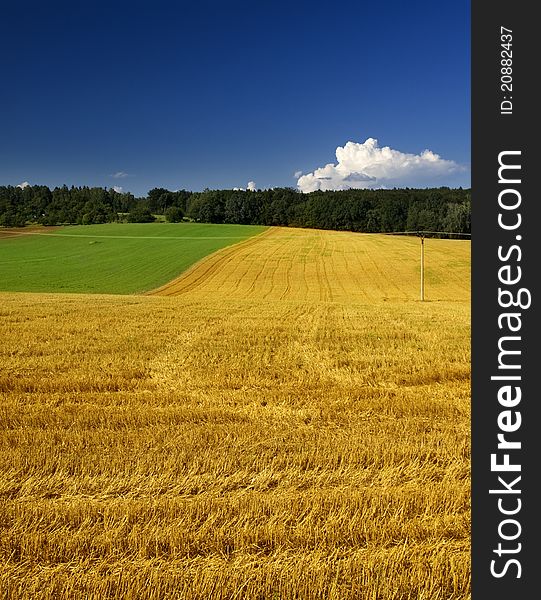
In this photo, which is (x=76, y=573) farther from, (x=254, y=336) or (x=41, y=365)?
(x=254, y=336)

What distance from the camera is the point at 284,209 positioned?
468 ft

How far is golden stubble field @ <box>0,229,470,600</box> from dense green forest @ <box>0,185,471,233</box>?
101988 mm

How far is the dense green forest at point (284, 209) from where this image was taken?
387 feet

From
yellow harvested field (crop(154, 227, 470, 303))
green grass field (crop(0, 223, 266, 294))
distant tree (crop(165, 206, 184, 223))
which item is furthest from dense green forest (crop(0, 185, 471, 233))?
yellow harvested field (crop(154, 227, 470, 303))

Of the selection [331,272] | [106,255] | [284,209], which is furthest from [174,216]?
[331,272]

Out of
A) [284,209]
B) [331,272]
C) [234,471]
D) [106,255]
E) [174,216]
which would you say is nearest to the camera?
[234,471]

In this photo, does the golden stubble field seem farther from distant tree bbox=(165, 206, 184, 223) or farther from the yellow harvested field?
distant tree bbox=(165, 206, 184, 223)

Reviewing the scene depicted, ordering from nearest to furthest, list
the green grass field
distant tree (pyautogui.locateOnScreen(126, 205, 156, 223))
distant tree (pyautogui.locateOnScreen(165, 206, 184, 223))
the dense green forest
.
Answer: the green grass field → the dense green forest → distant tree (pyautogui.locateOnScreen(126, 205, 156, 223)) → distant tree (pyautogui.locateOnScreen(165, 206, 184, 223))

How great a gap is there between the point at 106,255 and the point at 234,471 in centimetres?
7689

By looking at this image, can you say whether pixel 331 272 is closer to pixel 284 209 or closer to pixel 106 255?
pixel 106 255

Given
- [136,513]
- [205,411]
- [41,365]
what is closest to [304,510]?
[136,513]

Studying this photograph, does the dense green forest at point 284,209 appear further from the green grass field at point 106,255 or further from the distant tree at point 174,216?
the green grass field at point 106,255

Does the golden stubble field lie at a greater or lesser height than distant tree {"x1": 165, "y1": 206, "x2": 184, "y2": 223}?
lesser

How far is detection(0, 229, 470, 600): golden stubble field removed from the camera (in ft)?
14.0
